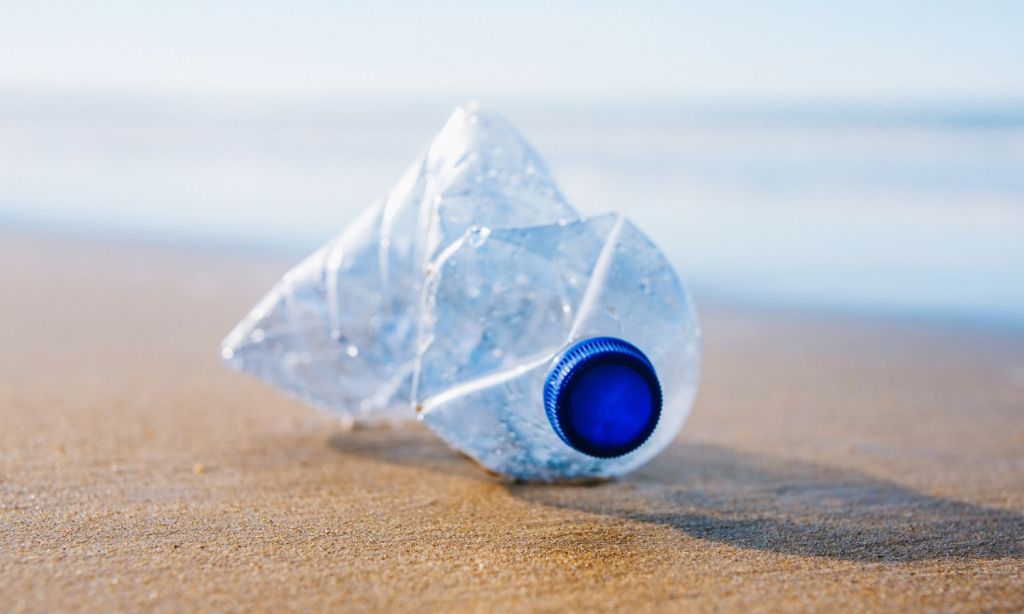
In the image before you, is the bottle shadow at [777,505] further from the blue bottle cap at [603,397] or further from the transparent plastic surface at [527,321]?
the blue bottle cap at [603,397]

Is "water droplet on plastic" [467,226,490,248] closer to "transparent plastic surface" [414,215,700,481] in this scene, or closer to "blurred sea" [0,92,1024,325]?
"transparent plastic surface" [414,215,700,481]

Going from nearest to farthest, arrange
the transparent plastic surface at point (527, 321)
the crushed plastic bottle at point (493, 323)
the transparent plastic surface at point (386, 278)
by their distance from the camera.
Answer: the crushed plastic bottle at point (493, 323)
the transparent plastic surface at point (527, 321)
the transparent plastic surface at point (386, 278)

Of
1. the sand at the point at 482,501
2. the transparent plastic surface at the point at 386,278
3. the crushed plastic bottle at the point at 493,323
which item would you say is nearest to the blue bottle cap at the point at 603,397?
the crushed plastic bottle at the point at 493,323

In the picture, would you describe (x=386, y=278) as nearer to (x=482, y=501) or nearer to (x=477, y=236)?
(x=477, y=236)

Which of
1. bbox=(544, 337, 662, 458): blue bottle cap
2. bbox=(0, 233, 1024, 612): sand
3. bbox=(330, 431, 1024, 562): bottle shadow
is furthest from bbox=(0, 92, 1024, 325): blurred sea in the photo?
bbox=(544, 337, 662, 458): blue bottle cap

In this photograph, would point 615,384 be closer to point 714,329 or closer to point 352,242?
point 352,242

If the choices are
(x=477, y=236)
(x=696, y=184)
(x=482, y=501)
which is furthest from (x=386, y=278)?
(x=696, y=184)
